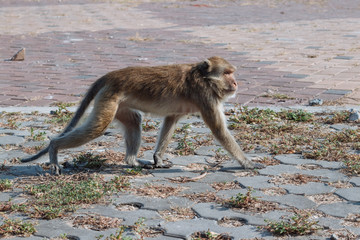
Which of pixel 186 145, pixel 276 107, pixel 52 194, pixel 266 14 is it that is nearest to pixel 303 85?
pixel 276 107

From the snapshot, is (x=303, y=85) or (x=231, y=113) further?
(x=303, y=85)

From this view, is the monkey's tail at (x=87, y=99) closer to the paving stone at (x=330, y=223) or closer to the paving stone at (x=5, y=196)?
the paving stone at (x=5, y=196)

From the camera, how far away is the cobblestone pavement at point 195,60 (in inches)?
168

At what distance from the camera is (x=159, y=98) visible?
5.26 m

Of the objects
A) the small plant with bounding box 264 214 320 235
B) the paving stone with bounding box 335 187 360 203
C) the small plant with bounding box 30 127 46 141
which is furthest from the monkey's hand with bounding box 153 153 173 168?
the small plant with bounding box 264 214 320 235

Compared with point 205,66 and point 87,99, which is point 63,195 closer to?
point 87,99

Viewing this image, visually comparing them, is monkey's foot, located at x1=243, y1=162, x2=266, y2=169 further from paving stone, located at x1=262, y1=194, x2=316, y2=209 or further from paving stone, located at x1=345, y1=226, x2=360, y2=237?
paving stone, located at x1=345, y1=226, x2=360, y2=237

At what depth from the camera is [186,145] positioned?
5.96 m

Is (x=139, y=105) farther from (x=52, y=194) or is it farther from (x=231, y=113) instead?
(x=231, y=113)

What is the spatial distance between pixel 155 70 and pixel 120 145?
3.85 ft

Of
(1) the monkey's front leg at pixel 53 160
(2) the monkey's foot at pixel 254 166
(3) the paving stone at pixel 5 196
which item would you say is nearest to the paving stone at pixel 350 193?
(2) the monkey's foot at pixel 254 166

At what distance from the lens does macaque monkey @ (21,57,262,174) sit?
5102mm

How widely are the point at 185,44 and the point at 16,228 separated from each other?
9.67m

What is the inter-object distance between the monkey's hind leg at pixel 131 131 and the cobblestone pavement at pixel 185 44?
8.99 feet
